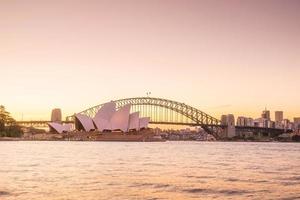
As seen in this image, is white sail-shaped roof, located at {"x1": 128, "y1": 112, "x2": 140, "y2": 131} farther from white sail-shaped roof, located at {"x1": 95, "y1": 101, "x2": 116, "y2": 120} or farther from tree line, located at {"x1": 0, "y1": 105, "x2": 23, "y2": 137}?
tree line, located at {"x1": 0, "y1": 105, "x2": 23, "y2": 137}

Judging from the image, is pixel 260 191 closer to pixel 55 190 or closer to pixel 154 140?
pixel 55 190

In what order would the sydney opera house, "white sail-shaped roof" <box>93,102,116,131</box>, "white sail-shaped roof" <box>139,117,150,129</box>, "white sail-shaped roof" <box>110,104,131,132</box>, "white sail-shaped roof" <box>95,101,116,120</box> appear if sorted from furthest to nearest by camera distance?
"white sail-shaped roof" <box>139,117,150,129</box> → "white sail-shaped roof" <box>110,104,131,132</box> → "white sail-shaped roof" <box>93,102,116,131</box> → the sydney opera house → "white sail-shaped roof" <box>95,101,116,120</box>

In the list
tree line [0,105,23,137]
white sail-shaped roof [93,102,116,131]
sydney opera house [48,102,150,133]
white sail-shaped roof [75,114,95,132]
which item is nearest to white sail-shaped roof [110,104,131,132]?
sydney opera house [48,102,150,133]

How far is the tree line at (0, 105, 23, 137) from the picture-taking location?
133500mm

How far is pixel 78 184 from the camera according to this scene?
2064 cm

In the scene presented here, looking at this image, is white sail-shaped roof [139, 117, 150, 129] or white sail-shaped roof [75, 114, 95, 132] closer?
white sail-shaped roof [75, 114, 95, 132]

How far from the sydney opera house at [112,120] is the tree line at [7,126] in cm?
1779

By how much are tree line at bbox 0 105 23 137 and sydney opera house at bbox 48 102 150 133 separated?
17785 millimetres

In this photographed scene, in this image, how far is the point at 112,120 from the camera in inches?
5192

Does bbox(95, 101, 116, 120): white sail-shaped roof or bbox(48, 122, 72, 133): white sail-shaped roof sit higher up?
bbox(95, 101, 116, 120): white sail-shaped roof

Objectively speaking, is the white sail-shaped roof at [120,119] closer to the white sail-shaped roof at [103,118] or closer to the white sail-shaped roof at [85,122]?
the white sail-shaped roof at [103,118]

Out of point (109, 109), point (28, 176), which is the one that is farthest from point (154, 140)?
point (28, 176)

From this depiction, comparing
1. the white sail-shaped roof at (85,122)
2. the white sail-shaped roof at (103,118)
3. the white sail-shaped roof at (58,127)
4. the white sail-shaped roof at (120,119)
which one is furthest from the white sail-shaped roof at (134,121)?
the white sail-shaped roof at (58,127)

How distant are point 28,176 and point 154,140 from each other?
133 metres
